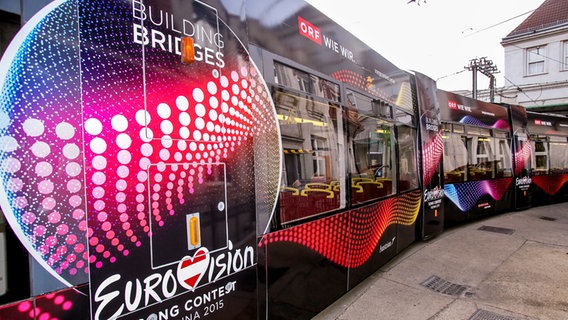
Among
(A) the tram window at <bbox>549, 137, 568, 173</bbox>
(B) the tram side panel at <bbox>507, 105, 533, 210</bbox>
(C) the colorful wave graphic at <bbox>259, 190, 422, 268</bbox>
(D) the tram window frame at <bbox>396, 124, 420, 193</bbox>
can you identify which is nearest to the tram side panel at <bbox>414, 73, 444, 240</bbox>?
(D) the tram window frame at <bbox>396, 124, 420, 193</bbox>

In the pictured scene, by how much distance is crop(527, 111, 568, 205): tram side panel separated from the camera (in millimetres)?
10422

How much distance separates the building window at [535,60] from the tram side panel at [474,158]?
676 inches

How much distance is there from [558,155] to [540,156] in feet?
3.82

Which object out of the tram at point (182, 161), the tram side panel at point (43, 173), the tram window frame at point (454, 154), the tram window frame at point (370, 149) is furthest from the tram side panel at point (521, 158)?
the tram side panel at point (43, 173)

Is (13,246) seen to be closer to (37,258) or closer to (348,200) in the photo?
(37,258)

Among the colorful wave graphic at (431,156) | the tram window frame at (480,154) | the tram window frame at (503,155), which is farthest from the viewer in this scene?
the tram window frame at (503,155)

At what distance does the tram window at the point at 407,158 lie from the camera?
206 inches

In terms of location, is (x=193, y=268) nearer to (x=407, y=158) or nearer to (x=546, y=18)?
(x=407, y=158)

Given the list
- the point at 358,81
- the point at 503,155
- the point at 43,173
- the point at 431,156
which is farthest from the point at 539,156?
the point at 43,173

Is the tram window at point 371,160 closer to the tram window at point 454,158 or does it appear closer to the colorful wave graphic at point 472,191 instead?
the tram window at point 454,158

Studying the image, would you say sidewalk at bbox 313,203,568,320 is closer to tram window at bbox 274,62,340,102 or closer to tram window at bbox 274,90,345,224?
tram window at bbox 274,90,345,224

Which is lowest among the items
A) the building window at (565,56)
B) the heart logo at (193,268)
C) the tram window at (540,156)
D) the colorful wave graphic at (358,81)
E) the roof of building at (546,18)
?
the heart logo at (193,268)

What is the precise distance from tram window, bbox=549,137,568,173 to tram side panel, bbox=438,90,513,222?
2834mm

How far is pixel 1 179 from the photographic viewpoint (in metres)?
1.25
